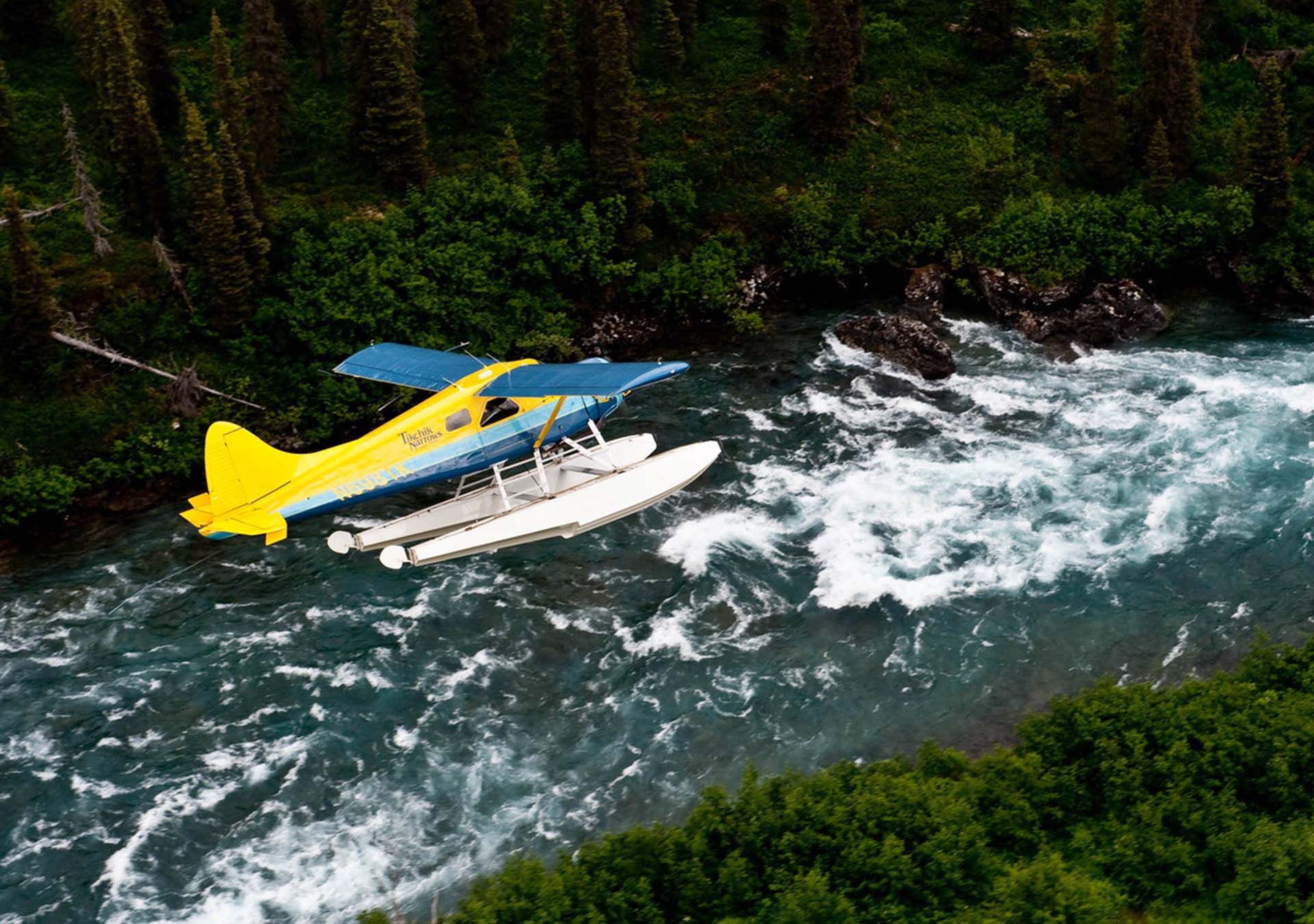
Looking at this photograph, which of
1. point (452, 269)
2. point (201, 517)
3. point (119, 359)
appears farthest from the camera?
point (452, 269)

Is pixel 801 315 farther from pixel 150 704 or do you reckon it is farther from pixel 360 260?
pixel 150 704

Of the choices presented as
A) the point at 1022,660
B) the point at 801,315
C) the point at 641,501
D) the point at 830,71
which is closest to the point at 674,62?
the point at 830,71

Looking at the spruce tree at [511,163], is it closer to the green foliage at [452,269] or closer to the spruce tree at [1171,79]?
the green foliage at [452,269]

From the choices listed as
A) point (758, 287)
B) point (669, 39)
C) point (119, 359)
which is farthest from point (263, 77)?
point (758, 287)

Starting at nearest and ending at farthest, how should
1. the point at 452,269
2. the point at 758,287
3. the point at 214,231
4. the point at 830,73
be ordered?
the point at 214,231 → the point at 452,269 → the point at 758,287 → the point at 830,73

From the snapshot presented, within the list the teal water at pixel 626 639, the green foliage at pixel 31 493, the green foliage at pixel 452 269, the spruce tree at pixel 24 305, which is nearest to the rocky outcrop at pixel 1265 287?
the teal water at pixel 626 639

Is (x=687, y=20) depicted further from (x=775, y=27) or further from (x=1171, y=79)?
(x=1171, y=79)
